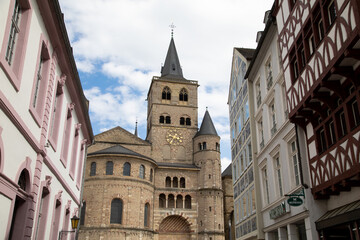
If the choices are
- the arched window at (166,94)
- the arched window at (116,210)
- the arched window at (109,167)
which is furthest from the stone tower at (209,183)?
the arched window at (109,167)

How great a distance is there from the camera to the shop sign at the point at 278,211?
51.5 ft

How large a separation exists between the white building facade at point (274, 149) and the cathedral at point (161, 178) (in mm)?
28788

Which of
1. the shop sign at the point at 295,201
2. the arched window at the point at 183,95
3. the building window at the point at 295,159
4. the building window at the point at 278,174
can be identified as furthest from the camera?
the arched window at the point at 183,95

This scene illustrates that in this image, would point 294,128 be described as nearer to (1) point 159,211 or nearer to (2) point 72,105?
(2) point 72,105

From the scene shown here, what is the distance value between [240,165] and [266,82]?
26.3 ft

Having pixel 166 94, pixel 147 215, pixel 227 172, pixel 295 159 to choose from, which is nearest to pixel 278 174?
pixel 295 159

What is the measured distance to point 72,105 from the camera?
1695cm

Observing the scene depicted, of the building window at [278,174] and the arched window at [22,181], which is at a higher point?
the building window at [278,174]

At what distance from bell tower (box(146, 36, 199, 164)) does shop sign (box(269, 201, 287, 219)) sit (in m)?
39.4

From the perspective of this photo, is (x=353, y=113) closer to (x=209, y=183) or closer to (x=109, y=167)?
(x=109, y=167)

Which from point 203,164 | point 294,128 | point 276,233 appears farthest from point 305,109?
point 203,164

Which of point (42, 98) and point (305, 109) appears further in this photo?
point (305, 109)

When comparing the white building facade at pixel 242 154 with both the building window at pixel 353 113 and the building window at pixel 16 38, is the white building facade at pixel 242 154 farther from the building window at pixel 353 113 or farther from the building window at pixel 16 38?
the building window at pixel 16 38

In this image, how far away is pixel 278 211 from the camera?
53.6 feet
